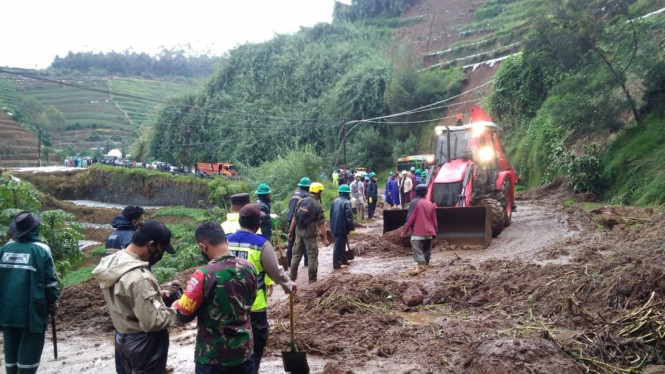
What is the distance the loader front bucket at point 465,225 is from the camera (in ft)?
42.3

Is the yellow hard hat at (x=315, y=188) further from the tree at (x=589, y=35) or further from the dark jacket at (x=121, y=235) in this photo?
the tree at (x=589, y=35)

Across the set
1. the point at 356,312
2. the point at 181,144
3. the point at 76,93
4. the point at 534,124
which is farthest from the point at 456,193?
the point at 76,93

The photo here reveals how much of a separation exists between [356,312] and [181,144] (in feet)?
164

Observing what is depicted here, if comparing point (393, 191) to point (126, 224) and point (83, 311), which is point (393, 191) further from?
point (126, 224)

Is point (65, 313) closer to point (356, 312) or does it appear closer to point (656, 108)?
point (356, 312)

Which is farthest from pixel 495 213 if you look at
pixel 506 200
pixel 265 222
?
pixel 265 222

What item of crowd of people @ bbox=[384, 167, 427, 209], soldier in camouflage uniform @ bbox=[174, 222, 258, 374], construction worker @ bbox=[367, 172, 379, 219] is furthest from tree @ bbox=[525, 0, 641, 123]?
soldier in camouflage uniform @ bbox=[174, 222, 258, 374]

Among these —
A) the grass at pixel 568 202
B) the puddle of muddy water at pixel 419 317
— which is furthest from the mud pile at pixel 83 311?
the grass at pixel 568 202

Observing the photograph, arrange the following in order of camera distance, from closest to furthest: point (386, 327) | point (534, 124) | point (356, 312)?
point (386, 327) < point (356, 312) < point (534, 124)

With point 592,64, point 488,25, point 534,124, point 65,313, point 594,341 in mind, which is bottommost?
point 65,313

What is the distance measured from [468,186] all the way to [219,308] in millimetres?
10761

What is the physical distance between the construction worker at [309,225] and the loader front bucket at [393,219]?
4.45m

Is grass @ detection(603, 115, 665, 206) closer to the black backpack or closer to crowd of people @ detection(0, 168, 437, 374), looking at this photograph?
the black backpack

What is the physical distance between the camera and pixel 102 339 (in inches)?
313
